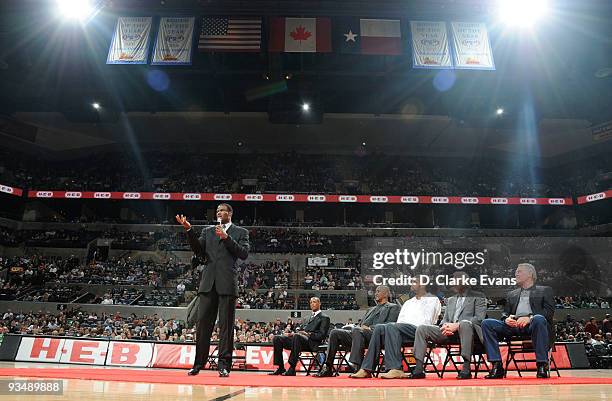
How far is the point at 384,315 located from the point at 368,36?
969 centimetres

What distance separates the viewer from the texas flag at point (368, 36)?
13195 millimetres

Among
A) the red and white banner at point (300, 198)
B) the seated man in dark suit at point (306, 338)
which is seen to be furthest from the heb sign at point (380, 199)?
the seated man in dark suit at point (306, 338)

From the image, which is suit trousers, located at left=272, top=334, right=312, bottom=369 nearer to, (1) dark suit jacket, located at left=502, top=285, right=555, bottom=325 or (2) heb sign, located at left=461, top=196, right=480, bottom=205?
(1) dark suit jacket, located at left=502, top=285, right=555, bottom=325

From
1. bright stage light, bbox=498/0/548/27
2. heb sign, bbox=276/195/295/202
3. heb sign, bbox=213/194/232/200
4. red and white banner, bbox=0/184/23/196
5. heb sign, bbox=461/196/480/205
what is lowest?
heb sign, bbox=461/196/480/205

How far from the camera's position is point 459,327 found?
550 cm

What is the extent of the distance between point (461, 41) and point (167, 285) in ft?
55.5

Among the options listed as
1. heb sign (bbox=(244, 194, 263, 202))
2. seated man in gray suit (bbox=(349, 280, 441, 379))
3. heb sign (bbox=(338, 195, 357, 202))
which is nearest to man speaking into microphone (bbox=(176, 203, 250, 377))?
seated man in gray suit (bbox=(349, 280, 441, 379))

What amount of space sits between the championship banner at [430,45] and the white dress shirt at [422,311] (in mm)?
8368

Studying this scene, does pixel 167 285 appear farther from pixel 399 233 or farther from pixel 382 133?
pixel 382 133

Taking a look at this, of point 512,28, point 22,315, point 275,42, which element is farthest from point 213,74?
point 22,315

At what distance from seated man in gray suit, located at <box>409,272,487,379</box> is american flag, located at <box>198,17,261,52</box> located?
9.74 meters

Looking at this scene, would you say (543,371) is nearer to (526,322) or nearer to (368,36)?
(526,322)

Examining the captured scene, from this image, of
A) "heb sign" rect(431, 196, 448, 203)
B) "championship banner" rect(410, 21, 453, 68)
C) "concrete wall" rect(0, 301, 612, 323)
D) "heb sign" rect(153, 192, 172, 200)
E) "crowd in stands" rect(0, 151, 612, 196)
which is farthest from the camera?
"crowd in stands" rect(0, 151, 612, 196)

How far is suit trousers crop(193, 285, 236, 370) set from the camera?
4500mm
